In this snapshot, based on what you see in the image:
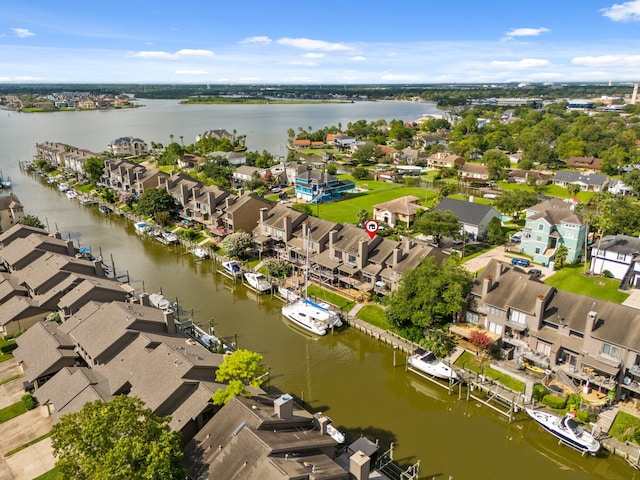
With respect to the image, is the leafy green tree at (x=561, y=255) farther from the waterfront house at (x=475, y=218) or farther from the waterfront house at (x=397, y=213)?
the waterfront house at (x=397, y=213)

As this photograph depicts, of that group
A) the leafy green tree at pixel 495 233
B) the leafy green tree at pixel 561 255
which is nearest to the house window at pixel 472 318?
the leafy green tree at pixel 561 255

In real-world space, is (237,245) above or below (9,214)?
below

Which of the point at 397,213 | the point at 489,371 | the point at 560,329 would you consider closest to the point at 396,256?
the point at 489,371

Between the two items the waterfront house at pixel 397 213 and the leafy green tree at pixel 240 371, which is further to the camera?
the waterfront house at pixel 397 213

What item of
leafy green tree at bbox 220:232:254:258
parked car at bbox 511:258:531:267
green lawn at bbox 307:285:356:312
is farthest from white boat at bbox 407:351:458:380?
leafy green tree at bbox 220:232:254:258

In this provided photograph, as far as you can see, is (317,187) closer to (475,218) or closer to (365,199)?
(365,199)

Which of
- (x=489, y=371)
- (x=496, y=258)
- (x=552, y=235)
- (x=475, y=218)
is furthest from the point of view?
(x=475, y=218)
